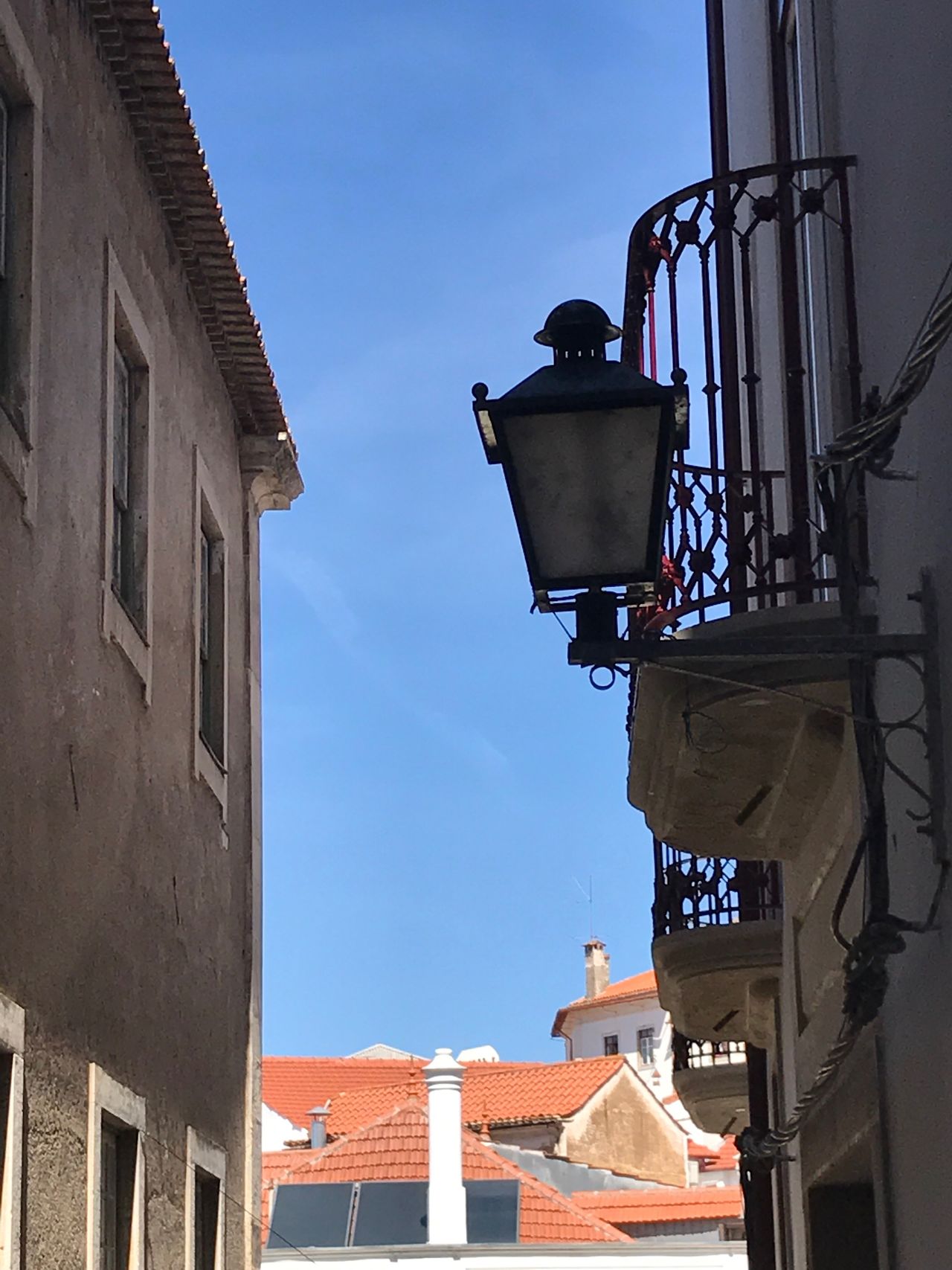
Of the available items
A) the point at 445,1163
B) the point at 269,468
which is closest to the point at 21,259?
the point at 269,468

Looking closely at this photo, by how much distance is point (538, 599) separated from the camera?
4156 millimetres

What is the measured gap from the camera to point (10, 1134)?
629 centimetres

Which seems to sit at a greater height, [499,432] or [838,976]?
[499,432]

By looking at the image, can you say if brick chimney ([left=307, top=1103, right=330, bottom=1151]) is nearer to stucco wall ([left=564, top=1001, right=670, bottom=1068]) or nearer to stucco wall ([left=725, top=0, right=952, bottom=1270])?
stucco wall ([left=564, top=1001, right=670, bottom=1068])

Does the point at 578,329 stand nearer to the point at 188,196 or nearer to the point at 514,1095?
the point at 188,196

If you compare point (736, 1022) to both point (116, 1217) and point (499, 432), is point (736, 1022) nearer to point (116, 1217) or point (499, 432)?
point (116, 1217)

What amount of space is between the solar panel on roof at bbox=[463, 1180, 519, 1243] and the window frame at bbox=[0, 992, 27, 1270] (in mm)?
24402

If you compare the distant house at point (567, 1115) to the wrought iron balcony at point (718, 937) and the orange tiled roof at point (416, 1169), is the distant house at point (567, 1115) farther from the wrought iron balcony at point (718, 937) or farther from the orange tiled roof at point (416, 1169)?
the wrought iron balcony at point (718, 937)

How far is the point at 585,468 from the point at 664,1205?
32.6m

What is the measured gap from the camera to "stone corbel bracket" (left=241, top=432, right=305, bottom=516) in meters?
12.3

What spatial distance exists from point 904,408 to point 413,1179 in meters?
28.3

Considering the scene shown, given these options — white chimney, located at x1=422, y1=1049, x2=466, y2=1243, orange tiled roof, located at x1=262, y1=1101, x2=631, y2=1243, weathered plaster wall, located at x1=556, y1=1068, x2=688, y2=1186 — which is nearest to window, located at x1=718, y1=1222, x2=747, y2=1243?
orange tiled roof, located at x1=262, y1=1101, x2=631, y2=1243

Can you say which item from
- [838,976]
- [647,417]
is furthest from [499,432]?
[838,976]

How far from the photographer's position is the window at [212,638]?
11.0 metres
